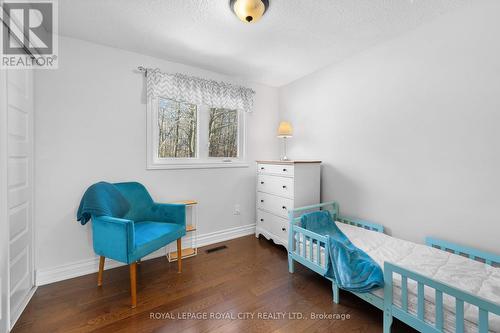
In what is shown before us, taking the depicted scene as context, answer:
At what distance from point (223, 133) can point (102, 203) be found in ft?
5.61

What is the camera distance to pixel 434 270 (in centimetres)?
148

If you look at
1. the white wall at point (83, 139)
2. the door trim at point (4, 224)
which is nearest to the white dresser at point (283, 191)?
the white wall at point (83, 139)

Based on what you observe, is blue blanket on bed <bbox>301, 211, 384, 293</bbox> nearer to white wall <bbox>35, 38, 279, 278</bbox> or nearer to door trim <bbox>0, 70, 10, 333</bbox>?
white wall <bbox>35, 38, 279, 278</bbox>

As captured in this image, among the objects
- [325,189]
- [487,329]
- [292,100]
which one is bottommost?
[487,329]

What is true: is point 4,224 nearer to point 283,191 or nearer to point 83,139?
point 83,139

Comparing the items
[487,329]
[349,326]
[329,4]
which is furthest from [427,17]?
[349,326]

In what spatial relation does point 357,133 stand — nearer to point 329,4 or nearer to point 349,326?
point 329,4

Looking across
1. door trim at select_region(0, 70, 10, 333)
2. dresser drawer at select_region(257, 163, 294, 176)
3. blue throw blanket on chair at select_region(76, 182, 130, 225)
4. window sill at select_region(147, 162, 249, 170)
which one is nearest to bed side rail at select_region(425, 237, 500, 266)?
dresser drawer at select_region(257, 163, 294, 176)

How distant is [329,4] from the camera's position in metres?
1.65

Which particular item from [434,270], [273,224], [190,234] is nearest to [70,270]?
[190,234]

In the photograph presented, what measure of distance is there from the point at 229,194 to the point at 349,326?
2000 millimetres

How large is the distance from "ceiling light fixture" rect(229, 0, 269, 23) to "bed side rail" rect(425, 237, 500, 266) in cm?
238

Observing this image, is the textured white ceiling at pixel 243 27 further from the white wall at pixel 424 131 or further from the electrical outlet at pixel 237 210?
the electrical outlet at pixel 237 210

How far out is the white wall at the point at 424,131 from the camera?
1.60 m
